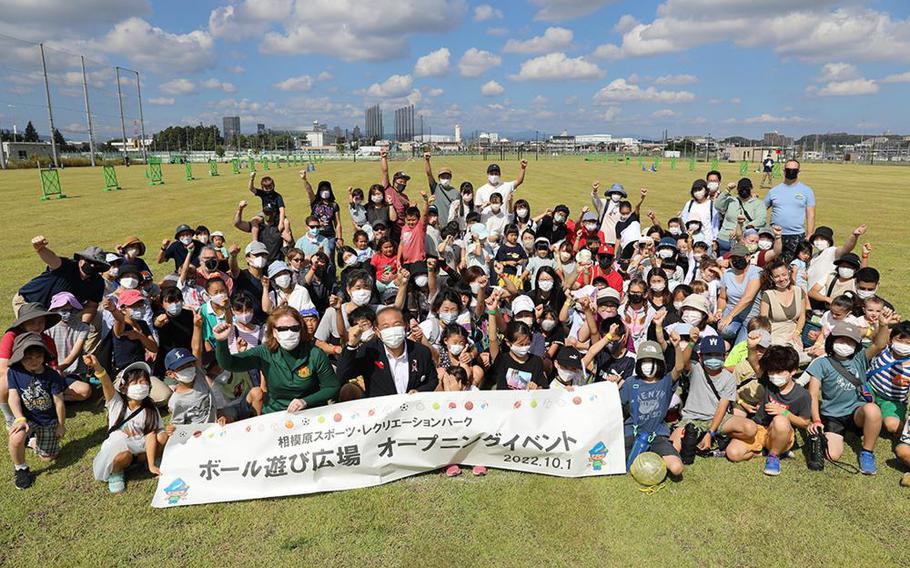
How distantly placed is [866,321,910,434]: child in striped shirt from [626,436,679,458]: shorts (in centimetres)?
244

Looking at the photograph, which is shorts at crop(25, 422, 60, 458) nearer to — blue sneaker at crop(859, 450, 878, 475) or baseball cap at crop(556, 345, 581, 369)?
baseball cap at crop(556, 345, 581, 369)

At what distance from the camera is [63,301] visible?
21.6 ft

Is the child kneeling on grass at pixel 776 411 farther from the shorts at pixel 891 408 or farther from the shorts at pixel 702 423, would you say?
the shorts at pixel 891 408

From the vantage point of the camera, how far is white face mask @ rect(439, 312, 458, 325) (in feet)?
22.2

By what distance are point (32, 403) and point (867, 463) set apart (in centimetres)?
875

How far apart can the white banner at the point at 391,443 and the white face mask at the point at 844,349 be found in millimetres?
2632

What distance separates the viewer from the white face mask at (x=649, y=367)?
5.57 m

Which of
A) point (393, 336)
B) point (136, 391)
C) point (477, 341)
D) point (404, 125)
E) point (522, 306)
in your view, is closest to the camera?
point (136, 391)

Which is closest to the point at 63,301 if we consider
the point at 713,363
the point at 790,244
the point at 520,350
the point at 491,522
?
the point at 520,350

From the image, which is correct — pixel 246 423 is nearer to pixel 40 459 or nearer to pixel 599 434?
pixel 40 459

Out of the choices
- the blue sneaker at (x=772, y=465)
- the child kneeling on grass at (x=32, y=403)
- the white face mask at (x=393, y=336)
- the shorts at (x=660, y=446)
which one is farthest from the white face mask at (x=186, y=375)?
the blue sneaker at (x=772, y=465)

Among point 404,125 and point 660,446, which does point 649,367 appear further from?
point 404,125

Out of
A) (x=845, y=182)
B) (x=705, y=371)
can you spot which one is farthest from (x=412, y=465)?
(x=845, y=182)

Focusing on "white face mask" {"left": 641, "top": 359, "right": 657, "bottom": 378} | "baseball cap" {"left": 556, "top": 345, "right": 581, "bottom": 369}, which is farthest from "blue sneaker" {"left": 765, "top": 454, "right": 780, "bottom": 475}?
"baseball cap" {"left": 556, "top": 345, "right": 581, "bottom": 369}
